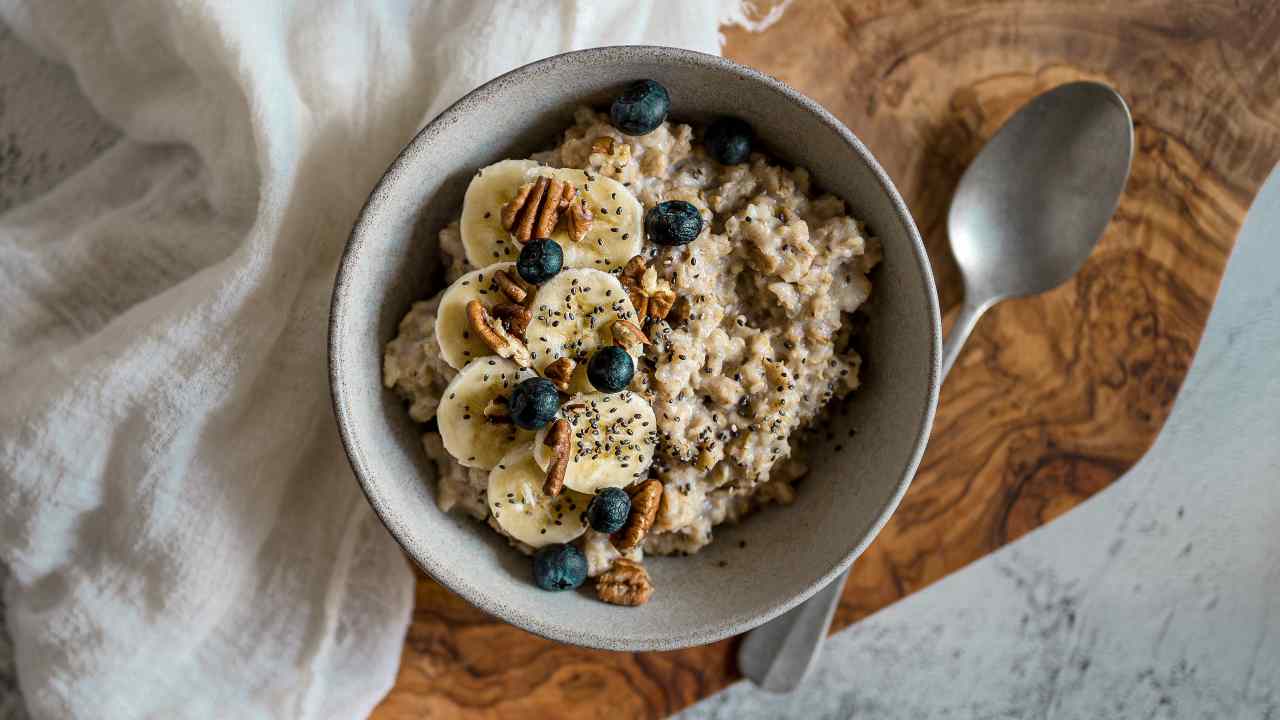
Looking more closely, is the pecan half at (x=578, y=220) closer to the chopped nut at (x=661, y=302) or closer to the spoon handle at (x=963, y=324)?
the chopped nut at (x=661, y=302)

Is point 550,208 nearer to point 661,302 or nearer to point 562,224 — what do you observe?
point 562,224

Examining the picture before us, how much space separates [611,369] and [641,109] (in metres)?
0.43

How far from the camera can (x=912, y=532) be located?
206 centimetres

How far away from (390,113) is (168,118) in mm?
466

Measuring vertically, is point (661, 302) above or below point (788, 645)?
above

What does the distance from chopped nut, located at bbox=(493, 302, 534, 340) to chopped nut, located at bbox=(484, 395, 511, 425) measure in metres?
0.11

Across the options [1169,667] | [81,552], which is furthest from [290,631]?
[1169,667]

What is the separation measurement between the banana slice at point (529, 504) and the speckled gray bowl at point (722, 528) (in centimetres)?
11

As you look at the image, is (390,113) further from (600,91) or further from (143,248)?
(143,248)

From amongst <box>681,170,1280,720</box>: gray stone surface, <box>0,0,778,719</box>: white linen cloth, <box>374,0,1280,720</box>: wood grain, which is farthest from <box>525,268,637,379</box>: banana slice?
Answer: <box>681,170,1280,720</box>: gray stone surface

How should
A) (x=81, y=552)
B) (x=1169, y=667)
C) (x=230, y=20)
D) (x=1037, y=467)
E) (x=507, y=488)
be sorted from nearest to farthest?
1. (x=507, y=488)
2. (x=230, y=20)
3. (x=81, y=552)
4. (x=1037, y=467)
5. (x=1169, y=667)

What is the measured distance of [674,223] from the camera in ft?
5.15

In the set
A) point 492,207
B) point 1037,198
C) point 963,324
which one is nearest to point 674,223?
point 492,207

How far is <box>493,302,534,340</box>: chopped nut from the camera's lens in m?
1.59
